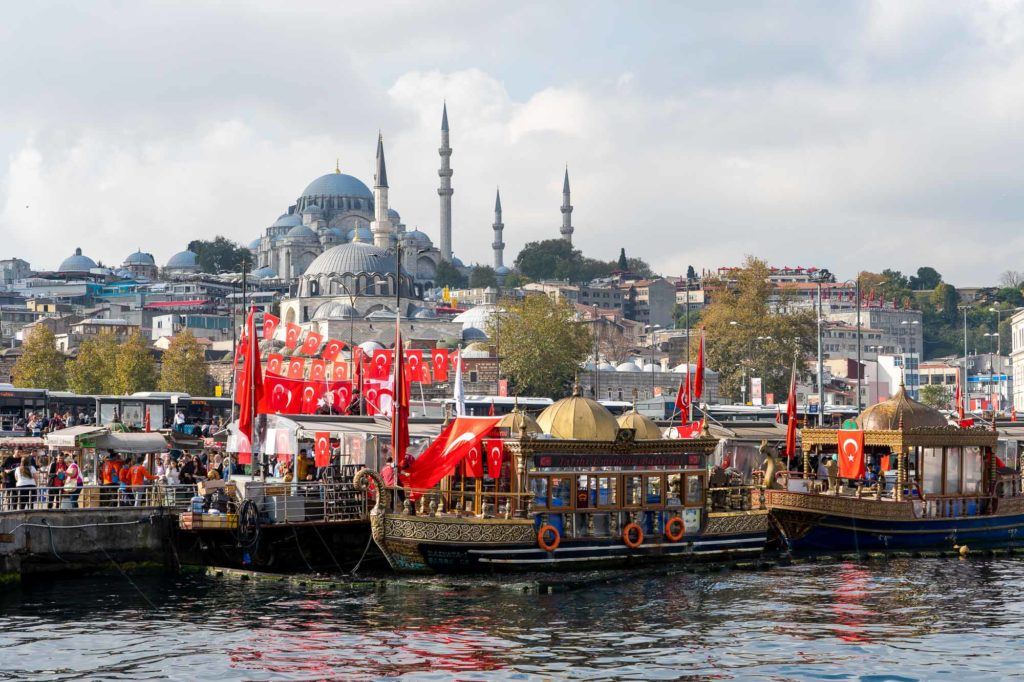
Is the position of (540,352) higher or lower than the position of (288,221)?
lower

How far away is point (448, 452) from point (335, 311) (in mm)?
81561

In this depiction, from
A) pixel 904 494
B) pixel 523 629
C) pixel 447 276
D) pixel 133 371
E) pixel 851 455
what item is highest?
pixel 447 276

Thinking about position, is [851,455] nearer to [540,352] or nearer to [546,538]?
[546,538]

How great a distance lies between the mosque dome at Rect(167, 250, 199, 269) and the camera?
159750 mm

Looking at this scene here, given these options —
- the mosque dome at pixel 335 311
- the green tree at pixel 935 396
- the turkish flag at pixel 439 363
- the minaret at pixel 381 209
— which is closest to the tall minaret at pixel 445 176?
the minaret at pixel 381 209

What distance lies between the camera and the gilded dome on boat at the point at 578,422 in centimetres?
2259

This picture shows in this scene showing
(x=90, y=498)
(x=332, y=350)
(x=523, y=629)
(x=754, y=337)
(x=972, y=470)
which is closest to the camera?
(x=523, y=629)

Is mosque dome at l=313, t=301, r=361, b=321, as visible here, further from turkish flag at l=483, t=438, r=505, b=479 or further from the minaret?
turkish flag at l=483, t=438, r=505, b=479

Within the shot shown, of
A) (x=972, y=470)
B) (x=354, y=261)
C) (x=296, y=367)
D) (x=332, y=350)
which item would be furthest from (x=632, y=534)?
(x=354, y=261)

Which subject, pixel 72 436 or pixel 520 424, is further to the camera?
pixel 72 436

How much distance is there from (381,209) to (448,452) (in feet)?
358

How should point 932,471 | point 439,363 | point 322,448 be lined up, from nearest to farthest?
point 322,448 → point 932,471 → point 439,363

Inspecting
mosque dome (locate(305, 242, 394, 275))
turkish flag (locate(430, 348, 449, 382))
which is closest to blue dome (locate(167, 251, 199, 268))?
mosque dome (locate(305, 242, 394, 275))

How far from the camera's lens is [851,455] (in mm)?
25938
